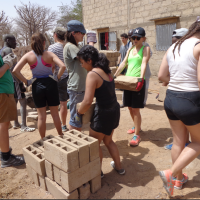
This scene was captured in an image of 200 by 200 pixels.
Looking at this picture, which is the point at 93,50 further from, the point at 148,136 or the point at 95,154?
the point at 148,136

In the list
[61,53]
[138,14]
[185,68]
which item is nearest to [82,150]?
[185,68]

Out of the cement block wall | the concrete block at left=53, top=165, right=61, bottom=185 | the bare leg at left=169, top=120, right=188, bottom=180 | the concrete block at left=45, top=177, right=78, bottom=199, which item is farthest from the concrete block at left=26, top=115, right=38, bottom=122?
the cement block wall

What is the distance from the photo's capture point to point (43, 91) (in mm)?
3072

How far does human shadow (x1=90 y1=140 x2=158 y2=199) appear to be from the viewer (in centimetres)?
236

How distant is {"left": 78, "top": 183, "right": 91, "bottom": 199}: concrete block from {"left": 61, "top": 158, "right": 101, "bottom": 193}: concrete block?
0.19ft

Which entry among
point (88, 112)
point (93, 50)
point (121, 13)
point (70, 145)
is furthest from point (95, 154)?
point (121, 13)

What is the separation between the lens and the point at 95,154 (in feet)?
7.33

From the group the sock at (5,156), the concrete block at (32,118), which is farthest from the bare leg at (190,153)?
the concrete block at (32,118)

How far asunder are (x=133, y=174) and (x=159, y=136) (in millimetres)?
1352

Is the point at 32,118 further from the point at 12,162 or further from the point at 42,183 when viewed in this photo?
the point at 42,183

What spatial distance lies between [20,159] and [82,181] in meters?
1.38

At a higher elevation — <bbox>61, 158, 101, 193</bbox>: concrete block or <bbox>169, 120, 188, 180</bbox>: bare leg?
<bbox>169, 120, 188, 180</bbox>: bare leg

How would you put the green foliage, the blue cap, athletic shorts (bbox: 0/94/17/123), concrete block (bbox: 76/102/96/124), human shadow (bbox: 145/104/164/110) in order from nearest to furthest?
concrete block (bbox: 76/102/96/124) → athletic shorts (bbox: 0/94/17/123) → the blue cap → human shadow (bbox: 145/104/164/110) → the green foliage

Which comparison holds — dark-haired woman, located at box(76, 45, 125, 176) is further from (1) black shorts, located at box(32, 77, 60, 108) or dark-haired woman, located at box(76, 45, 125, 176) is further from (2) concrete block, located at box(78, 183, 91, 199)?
(1) black shorts, located at box(32, 77, 60, 108)
